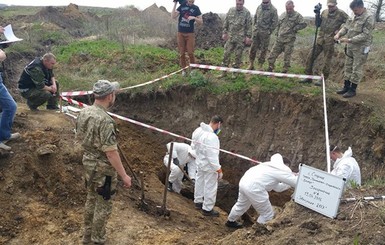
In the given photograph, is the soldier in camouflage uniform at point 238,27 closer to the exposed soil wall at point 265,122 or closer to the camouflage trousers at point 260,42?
the camouflage trousers at point 260,42

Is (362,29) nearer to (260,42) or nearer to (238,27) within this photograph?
(260,42)

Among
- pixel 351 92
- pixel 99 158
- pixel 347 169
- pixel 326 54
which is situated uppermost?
pixel 326 54

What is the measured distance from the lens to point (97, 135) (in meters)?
4.90

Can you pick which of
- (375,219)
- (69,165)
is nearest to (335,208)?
(375,219)

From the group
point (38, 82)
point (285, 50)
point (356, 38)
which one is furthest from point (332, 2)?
point (38, 82)

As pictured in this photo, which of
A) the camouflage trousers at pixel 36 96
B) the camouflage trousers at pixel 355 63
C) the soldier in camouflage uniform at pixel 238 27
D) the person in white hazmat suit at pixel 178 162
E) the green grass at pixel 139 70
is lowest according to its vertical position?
the person in white hazmat suit at pixel 178 162

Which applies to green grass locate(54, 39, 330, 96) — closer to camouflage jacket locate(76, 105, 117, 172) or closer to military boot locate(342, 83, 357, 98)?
military boot locate(342, 83, 357, 98)

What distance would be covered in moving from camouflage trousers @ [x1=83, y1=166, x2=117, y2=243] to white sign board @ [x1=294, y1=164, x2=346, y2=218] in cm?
242

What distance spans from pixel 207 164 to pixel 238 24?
463 cm

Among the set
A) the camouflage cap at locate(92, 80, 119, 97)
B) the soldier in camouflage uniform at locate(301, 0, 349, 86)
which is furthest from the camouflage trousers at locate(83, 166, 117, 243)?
the soldier in camouflage uniform at locate(301, 0, 349, 86)

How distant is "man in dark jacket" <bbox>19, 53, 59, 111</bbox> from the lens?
8219mm

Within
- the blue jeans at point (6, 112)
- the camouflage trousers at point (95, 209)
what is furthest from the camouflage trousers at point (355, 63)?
the blue jeans at point (6, 112)

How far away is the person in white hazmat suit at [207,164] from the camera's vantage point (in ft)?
24.4

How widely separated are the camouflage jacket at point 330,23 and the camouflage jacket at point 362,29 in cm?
89
